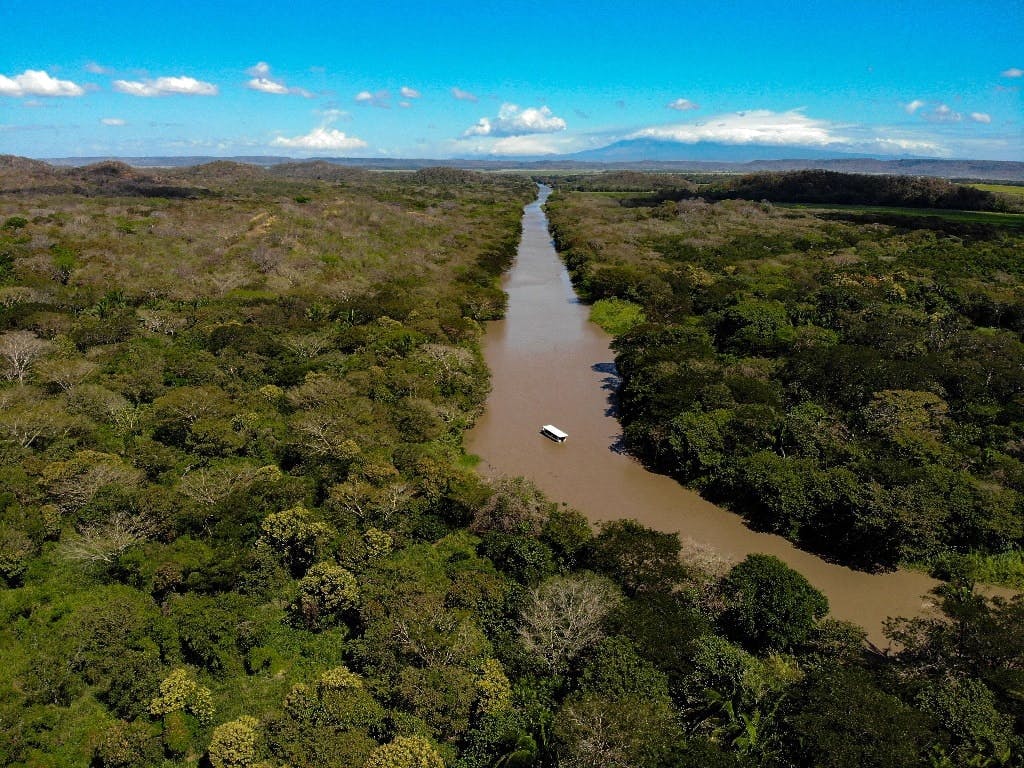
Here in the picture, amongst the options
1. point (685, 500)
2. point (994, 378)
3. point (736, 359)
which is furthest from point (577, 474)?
point (994, 378)

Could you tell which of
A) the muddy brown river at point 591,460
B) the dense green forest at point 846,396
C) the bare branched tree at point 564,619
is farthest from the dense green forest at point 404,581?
the muddy brown river at point 591,460

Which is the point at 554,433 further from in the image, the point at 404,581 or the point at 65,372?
the point at 65,372

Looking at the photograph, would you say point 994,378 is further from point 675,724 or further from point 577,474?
point 675,724

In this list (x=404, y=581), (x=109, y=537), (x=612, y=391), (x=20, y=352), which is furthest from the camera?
(x=612, y=391)

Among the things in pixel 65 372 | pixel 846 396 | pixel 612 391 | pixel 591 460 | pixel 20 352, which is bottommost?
pixel 591 460

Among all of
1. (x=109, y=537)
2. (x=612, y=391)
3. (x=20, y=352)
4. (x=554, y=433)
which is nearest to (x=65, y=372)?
(x=20, y=352)

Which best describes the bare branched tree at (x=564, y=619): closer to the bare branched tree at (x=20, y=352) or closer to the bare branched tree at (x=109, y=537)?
the bare branched tree at (x=109, y=537)

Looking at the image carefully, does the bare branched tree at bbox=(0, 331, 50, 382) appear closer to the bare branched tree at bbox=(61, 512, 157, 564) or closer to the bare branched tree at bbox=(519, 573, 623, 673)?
the bare branched tree at bbox=(61, 512, 157, 564)

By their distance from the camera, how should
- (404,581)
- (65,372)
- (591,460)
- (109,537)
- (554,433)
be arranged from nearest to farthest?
(404,581), (109,537), (591,460), (65,372), (554,433)

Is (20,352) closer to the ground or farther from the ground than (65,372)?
farther from the ground
